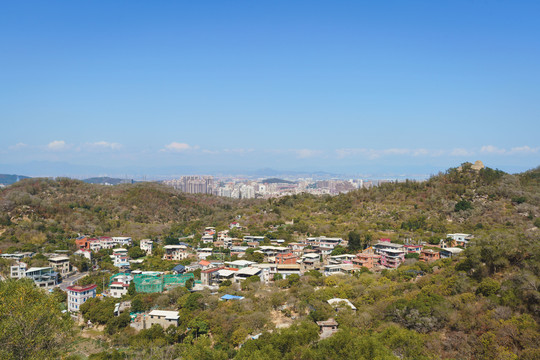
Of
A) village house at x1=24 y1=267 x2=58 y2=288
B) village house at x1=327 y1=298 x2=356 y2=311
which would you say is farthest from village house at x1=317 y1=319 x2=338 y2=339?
village house at x1=24 y1=267 x2=58 y2=288

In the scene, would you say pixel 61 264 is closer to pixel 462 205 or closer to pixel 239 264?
pixel 239 264

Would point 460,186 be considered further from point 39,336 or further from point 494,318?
point 39,336

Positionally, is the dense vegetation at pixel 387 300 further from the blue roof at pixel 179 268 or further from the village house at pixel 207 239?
the village house at pixel 207 239

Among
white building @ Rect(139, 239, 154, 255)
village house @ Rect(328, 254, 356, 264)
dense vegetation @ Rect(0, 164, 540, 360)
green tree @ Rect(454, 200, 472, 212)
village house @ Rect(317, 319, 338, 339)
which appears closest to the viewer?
dense vegetation @ Rect(0, 164, 540, 360)

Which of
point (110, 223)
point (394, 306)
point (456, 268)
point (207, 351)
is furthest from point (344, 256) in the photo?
point (110, 223)

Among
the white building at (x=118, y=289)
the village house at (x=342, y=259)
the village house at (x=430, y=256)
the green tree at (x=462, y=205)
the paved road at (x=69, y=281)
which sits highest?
the green tree at (x=462, y=205)

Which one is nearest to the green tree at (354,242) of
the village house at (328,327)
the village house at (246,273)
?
the village house at (246,273)

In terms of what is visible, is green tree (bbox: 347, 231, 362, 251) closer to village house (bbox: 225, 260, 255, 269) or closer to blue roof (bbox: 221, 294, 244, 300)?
village house (bbox: 225, 260, 255, 269)

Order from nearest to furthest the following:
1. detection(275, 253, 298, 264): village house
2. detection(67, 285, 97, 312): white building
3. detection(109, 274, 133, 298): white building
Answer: detection(67, 285, 97, 312): white building → detection(109, 274, 133, 298): white building → detection(275, 253, 298, 264): village house
